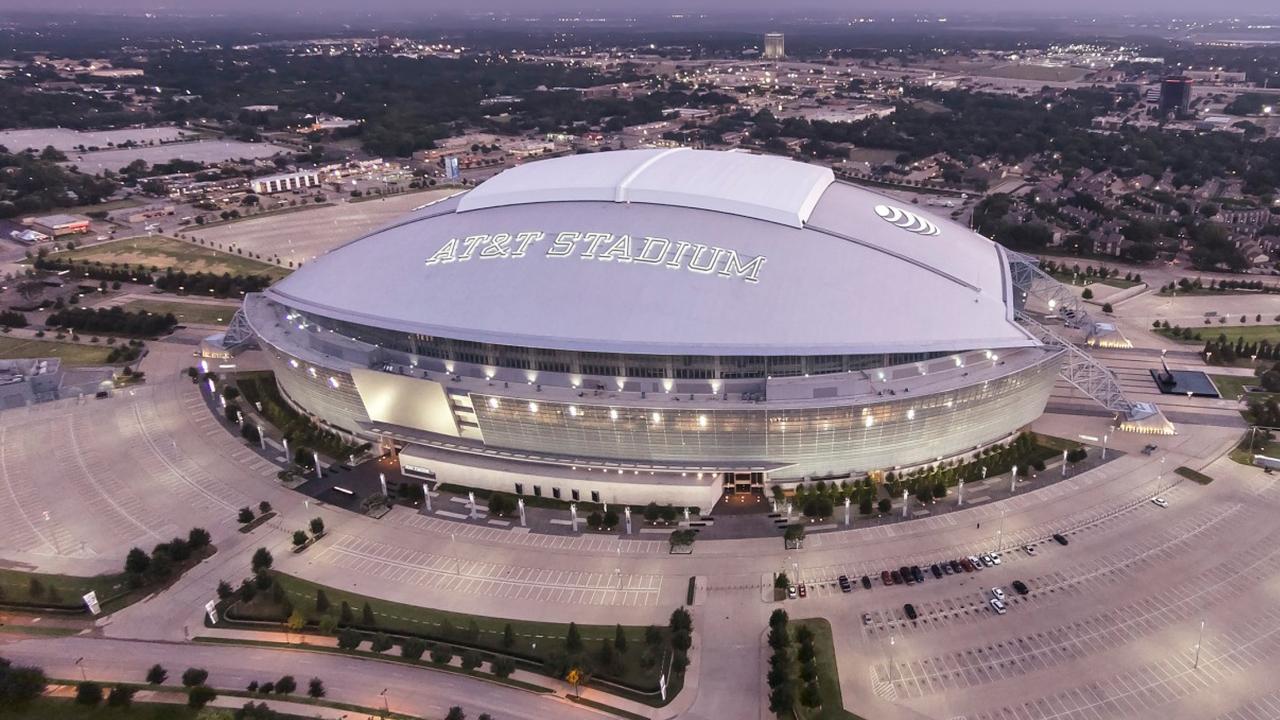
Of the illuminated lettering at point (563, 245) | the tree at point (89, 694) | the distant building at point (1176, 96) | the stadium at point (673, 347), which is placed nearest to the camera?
the tree at point (89, 694)

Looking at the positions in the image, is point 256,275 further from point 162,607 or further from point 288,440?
point 162,607

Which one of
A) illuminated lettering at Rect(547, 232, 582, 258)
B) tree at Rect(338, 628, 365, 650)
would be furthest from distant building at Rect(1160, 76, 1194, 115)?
tree at Rect(338, 628, 365, 650)

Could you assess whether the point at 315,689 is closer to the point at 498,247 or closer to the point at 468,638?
the point at 468,638

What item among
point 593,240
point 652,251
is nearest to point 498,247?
point 593,240

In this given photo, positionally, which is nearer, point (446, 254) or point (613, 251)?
point (613, 251)

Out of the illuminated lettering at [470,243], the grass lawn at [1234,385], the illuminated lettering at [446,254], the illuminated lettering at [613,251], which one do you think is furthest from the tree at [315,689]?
the grass lawn at [1234,385]

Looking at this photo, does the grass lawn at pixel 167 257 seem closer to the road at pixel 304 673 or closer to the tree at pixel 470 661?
the road at pixel 304 673

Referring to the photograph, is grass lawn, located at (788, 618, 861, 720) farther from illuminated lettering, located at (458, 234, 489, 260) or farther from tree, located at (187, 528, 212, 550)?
tree, located at (187, 528, 212, 550)
